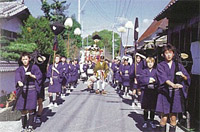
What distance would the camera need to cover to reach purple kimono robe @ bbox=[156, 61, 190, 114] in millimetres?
5258

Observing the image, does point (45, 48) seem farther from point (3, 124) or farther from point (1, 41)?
point (3, 124)

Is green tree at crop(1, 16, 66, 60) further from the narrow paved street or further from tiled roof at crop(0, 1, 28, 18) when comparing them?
the narrow paved street

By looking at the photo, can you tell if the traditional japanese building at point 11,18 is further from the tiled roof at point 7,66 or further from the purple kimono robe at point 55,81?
the purple kimono robe at point 55,81

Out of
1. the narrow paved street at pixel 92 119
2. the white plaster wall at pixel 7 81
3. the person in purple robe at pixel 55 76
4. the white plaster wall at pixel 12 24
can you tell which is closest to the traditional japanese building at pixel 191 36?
the narrow paved street at pixel 92 119

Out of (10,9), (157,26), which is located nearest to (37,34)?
(10,9)

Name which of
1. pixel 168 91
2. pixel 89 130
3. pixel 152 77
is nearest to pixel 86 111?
pixel 89 130

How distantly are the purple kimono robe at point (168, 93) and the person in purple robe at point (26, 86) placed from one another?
285cm

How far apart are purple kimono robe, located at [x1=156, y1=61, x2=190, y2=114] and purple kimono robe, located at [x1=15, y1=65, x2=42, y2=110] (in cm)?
284

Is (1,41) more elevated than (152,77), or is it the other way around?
(1,41)

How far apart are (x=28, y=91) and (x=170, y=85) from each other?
3199 mm

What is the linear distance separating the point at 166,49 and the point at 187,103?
8.59 feet

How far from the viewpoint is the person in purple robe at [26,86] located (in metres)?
5.91

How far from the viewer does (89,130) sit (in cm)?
638

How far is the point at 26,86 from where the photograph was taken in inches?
238
